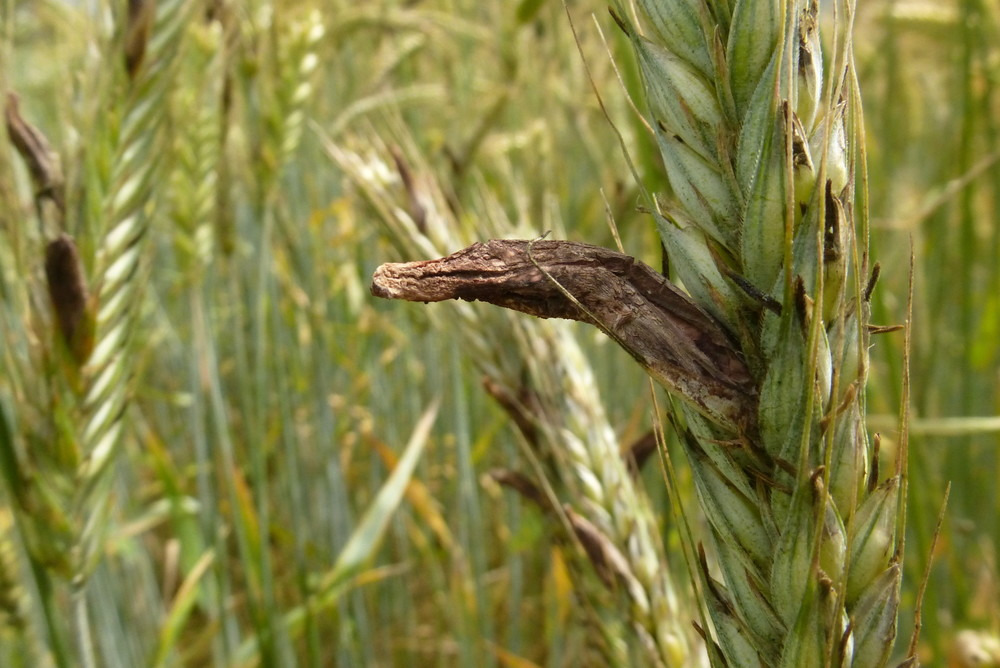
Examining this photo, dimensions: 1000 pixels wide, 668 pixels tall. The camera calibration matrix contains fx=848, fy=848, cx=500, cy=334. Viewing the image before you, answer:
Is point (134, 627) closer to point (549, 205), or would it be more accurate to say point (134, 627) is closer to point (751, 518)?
point (549, 205)

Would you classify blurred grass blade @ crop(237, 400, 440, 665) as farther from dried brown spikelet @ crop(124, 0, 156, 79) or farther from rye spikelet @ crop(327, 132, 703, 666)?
dried brown spikelet @ crop(124, 0, 156, 79)

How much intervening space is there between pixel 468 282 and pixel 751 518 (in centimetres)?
17

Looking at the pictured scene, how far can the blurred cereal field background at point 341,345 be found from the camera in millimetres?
709

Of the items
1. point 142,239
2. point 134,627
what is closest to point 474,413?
point 134,627

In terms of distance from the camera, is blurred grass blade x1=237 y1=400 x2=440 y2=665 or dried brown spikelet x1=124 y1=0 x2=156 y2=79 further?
blurred grass blade x1=237 y1=400 x2=440 y2=665

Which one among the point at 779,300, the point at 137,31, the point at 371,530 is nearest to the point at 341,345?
the point at 371,530

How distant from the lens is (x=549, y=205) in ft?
3.45

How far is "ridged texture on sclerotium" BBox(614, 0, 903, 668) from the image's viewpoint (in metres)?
0.35

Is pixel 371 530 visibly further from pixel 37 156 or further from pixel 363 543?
pixel 37 156

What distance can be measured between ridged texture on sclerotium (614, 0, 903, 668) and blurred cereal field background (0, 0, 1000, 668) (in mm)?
46

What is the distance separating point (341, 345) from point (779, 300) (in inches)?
56.2

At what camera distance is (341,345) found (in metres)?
1.71

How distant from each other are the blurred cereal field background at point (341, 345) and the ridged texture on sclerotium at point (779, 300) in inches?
1.8

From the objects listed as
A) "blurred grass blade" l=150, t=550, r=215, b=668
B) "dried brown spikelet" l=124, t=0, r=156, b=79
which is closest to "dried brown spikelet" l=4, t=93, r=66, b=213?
"dried brown spikelet" l=124, t=0, r=156, b=79
